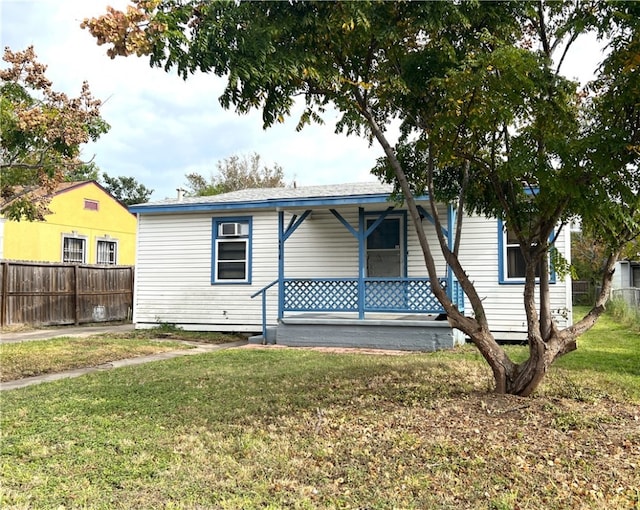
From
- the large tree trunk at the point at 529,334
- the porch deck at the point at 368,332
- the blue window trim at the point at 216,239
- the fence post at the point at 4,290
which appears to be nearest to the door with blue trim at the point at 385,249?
the porch deck at the point at 368,332

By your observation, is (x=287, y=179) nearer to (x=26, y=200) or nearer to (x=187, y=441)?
(x=26, y=200)

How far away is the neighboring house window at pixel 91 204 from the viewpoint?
21172mm

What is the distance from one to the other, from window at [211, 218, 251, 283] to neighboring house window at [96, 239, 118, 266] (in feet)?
34.8

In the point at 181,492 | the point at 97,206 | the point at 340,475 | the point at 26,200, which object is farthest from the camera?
the point at 97,206

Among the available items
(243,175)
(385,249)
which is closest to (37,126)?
(385,249)

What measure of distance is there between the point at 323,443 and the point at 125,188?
56.1 metres

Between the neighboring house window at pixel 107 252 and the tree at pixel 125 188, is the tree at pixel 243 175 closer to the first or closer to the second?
the neighboring house window at pixel 107 252

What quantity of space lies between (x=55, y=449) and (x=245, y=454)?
1.57m

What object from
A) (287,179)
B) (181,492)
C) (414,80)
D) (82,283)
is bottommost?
(181,492)

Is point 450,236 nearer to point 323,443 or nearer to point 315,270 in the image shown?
point 315,270

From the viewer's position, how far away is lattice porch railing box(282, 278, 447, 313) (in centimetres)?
1038

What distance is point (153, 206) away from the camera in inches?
526

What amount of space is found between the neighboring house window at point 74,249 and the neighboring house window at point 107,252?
75cm

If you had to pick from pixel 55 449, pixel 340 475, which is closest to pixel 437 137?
pixel 340 475
